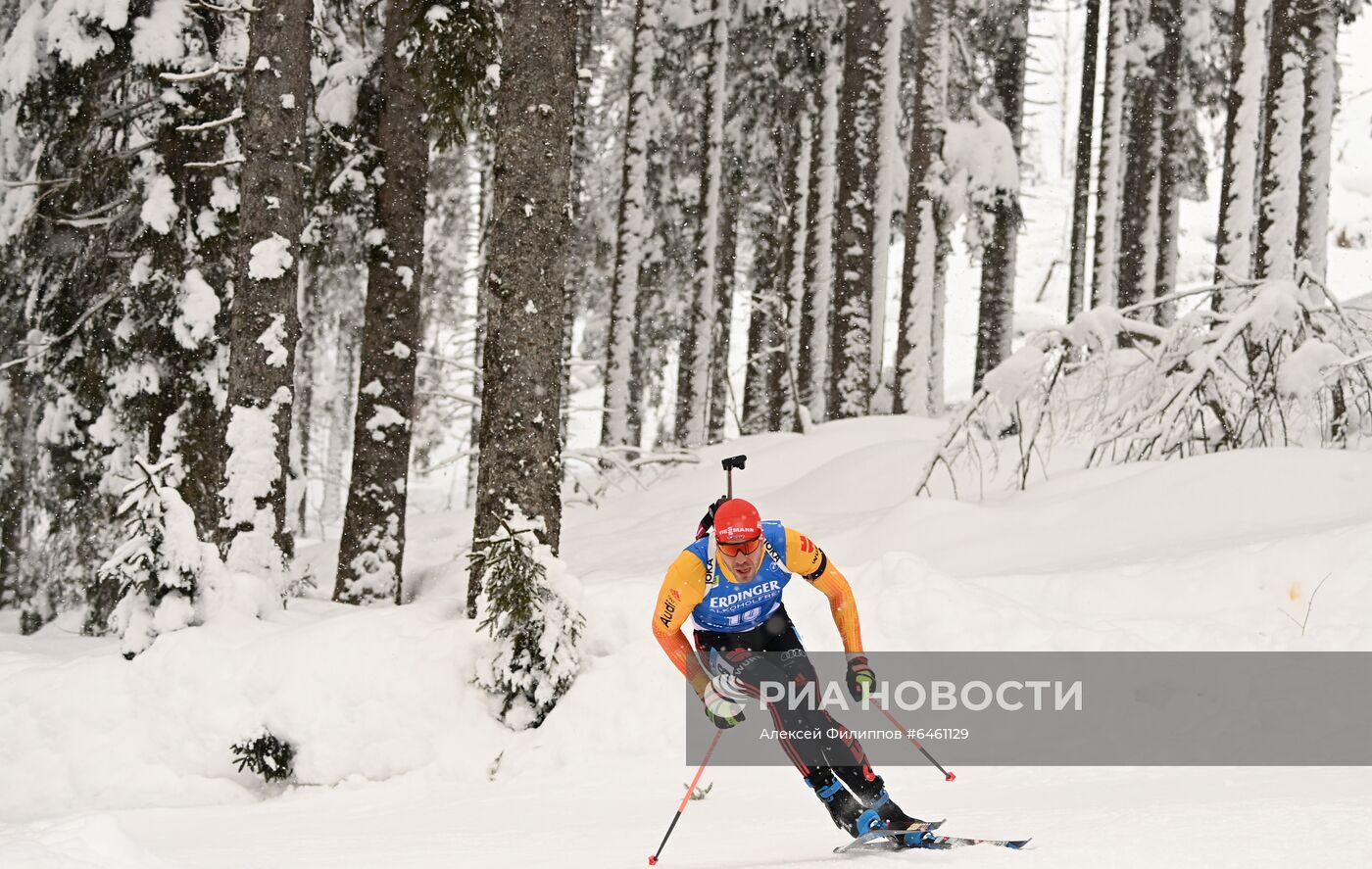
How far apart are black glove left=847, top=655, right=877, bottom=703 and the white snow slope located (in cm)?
76

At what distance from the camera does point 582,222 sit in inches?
977

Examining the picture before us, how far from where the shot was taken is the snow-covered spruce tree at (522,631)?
751 centimetres

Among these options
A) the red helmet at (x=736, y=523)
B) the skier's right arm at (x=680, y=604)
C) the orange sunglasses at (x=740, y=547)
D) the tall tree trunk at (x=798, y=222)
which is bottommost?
the skier's right arm at (x=680, y=604)

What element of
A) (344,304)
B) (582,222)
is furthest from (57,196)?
(344,304)

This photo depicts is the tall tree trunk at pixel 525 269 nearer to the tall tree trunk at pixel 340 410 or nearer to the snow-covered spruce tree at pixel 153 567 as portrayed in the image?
the snow-covered spruce tree at pixel 153 567

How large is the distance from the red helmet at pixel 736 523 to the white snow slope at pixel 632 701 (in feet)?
4.70

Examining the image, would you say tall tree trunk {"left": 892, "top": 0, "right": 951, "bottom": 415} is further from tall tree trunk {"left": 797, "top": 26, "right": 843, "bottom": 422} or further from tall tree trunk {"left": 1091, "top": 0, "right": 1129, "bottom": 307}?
tall tree trunk {"left": 1091, "top": 0, "right": 1129, "bottom": 307}

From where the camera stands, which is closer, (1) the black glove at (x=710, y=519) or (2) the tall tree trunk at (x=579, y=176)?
(1) the black glove at (x=710, y=519)

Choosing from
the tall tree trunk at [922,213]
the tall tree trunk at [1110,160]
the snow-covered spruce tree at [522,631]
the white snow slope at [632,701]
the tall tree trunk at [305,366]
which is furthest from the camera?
the tall tree trunk at [305,366]

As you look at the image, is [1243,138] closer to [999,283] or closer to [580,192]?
[999,283]

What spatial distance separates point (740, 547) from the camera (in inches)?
207

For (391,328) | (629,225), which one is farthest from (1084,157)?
(391,328)

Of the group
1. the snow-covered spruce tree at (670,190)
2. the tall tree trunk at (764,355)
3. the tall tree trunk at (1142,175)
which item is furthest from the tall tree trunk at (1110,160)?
the snow-covered spruce tree at (670,190)

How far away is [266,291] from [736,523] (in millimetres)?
5233
